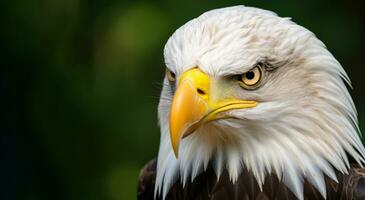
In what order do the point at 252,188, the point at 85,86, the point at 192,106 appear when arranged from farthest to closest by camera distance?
1. the point at 85,86
2. the point at 252,188
3. the point at 192,106

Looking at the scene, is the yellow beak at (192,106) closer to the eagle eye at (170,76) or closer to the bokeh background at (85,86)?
the eagle eye at (170,76)

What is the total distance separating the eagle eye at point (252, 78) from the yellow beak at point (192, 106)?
70mm

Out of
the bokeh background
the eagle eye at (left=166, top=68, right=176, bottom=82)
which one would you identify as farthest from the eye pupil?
the bokeh background

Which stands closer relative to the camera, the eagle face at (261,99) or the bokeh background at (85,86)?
the eagle face at (261,99)

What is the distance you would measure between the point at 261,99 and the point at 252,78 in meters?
0.08

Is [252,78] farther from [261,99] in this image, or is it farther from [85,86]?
[85,86]

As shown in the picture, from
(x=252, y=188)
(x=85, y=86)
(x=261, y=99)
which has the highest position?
(x=261, y=99)

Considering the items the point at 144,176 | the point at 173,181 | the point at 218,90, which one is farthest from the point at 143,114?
the point at 218,90

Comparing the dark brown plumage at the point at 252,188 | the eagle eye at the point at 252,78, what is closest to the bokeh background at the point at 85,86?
the dark brown plumage at the point at 252,188

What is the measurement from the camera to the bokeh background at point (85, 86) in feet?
14.2

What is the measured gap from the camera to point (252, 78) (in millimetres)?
2434

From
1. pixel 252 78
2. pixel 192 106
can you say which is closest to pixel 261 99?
pixel 252 78

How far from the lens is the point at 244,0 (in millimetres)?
4141

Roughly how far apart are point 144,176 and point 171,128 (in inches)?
32.9
